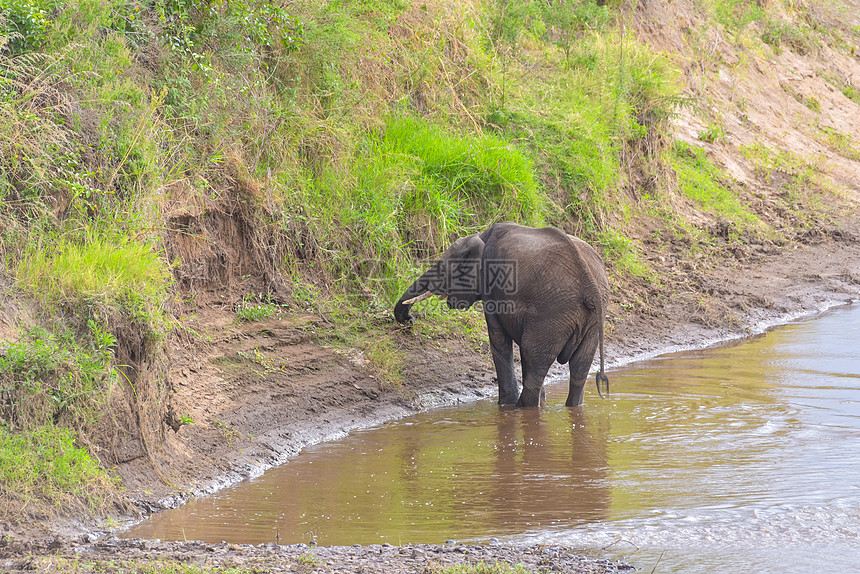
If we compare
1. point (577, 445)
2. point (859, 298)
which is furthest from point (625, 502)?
point (859, 298)

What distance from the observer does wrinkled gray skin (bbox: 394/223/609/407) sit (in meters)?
8.30

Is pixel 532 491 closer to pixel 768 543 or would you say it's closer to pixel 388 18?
pixel 768 543

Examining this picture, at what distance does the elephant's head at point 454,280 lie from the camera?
8.98 metres

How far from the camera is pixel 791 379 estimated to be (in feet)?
30.9

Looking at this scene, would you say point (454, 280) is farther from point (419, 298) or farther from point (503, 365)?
point (503, 365)

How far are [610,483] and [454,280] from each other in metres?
3.29

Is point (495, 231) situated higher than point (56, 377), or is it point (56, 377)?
point (495, 231)

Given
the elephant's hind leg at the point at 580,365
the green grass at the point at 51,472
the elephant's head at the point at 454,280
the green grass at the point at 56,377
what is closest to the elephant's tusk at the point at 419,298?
the elephant's head at the point at 454,280

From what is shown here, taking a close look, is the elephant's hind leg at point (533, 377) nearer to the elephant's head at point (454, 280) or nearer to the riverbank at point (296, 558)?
the elephant's head at point (454, 280)

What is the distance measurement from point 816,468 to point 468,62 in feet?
26.5

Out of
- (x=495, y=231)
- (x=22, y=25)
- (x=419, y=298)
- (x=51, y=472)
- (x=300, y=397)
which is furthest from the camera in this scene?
(x=419, y=298)

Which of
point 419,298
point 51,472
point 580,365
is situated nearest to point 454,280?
point 419,298

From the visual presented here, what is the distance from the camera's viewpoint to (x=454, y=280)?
912 cm

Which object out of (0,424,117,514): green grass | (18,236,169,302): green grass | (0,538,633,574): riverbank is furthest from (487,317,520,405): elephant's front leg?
(0,424,117,514): green grass
